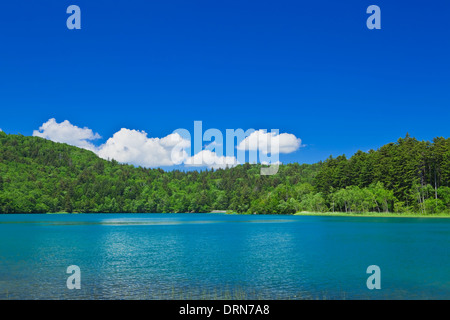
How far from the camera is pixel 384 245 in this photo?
5156cm

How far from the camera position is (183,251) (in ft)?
158

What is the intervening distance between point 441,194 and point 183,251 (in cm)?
11010

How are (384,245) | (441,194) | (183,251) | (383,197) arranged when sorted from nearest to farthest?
(183,251) → (384,245) → (441,194) → (383,197)

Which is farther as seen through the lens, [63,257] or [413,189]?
[413,189]

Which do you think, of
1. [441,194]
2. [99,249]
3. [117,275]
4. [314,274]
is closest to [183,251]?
[99,249]

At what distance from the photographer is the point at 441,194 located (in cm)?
12706
